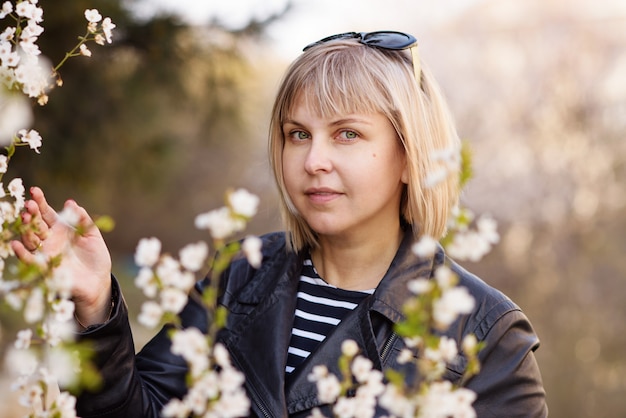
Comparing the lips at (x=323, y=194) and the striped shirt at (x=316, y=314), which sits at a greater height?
the lips at (x=323, y=194)

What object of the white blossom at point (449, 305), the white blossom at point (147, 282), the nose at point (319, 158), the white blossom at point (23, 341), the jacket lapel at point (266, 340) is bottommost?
the jacket lapel at point (266, 340)

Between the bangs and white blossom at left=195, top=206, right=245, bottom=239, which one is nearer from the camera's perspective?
white blossom at left=195, top=206, right=245, bottom=239

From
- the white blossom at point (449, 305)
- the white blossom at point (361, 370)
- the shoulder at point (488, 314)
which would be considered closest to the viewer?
the white blossom at point (449, 305)

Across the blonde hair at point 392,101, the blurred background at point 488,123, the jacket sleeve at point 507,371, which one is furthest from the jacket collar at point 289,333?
the blurred background at point 488,123

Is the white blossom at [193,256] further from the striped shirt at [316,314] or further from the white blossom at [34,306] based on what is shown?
the striped shirt at [316,314]

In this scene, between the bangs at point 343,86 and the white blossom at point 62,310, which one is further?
the bangs at point 343,86

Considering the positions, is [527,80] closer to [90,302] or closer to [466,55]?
[466,55]

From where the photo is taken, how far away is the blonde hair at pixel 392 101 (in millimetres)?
1731

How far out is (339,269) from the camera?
1.93m

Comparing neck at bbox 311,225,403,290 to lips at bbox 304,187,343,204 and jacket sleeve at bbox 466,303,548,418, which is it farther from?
jacket sleeve at bbox 466,303,548,418

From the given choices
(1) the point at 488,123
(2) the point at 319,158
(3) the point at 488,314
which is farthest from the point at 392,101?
(1) the point at 488,123

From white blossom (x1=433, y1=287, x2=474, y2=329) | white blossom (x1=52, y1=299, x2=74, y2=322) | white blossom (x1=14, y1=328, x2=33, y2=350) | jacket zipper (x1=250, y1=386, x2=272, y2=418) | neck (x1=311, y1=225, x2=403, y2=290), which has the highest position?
white blossom (x1=433, y1=287, x2=474, y2=329)

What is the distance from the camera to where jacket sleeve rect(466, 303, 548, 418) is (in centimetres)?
158

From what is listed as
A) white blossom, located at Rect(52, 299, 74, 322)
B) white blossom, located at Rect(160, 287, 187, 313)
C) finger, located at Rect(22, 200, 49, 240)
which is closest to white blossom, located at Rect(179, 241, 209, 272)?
white blossom, located at Rect(160, 287, 187, 313)
